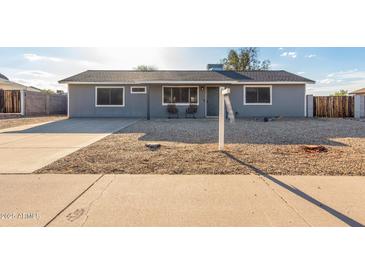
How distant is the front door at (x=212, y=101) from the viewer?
18.8m

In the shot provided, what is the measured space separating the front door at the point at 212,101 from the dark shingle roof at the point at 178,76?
0.87m

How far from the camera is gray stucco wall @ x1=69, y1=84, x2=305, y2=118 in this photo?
18.6 metres

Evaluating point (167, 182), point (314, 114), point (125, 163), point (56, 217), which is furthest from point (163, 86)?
point (56, 217)

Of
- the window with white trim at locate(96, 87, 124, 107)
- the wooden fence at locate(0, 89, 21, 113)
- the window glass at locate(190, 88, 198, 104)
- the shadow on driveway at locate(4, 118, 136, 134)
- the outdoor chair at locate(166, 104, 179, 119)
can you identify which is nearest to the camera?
the shadow on driveway at locate(4, 118, 136, 134)

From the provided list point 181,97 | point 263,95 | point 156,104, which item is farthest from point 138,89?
point 263,95

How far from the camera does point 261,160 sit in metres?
5.63

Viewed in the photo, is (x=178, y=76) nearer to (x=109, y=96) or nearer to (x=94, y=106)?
(x=109, y=96)

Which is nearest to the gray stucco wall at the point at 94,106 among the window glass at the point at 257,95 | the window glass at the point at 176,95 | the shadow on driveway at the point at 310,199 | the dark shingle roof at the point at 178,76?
the dark shingle roof at the point at 178,76

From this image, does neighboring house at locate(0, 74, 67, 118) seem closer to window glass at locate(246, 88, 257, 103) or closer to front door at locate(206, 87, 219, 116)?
front door at locate(206, 87, 219, 116)

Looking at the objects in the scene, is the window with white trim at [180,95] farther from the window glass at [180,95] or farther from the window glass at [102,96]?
the window glass at [102,96]

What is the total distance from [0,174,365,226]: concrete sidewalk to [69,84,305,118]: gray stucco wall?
47.1 feet

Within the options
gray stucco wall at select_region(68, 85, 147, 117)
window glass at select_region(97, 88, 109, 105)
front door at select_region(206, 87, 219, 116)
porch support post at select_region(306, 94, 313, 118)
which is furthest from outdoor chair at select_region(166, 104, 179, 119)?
porch support post at select_region(306, 94, 313, 118)

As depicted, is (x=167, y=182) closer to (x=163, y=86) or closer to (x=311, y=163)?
(x=311, y=163)

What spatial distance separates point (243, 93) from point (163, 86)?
17.9 feet
